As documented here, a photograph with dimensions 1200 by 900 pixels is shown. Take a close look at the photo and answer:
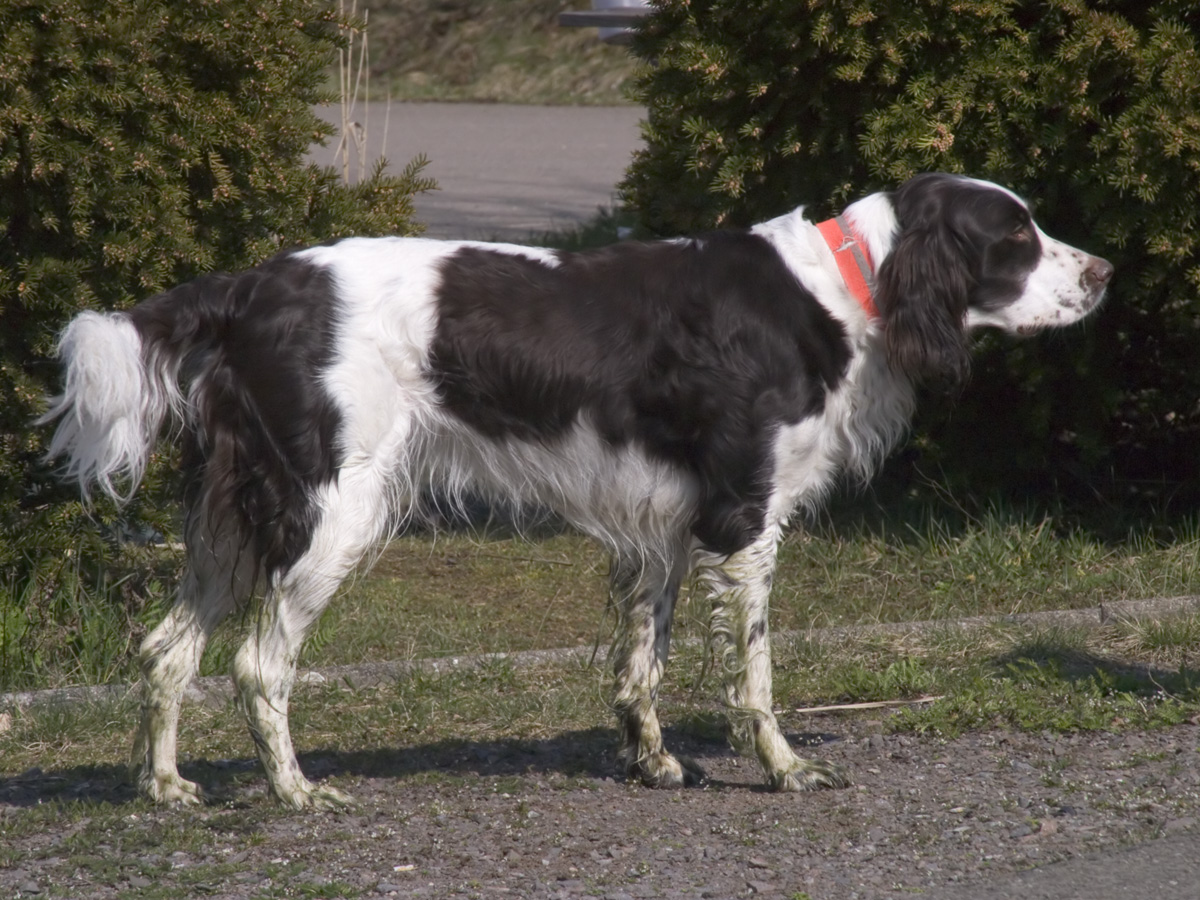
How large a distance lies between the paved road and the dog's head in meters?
6.85

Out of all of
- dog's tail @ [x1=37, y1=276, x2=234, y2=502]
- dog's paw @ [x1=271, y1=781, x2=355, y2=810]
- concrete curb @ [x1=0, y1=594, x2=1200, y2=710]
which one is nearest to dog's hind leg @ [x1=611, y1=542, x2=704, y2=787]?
concrete curb @ [x1=0, y1=594, x2=1200, y2=710]

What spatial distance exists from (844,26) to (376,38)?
19.5 metres

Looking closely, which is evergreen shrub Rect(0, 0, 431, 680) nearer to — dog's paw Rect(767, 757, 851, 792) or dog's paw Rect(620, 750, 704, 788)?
dog's paw Rect(620, 750, 704, 788)

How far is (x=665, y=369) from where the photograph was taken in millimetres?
3953

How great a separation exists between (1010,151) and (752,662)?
8.05 ft

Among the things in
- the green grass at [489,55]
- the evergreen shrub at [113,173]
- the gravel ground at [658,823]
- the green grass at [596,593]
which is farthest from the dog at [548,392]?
the green grass at [489,55]

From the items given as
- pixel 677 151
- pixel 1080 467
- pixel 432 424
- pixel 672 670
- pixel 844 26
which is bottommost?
pixel 672 670

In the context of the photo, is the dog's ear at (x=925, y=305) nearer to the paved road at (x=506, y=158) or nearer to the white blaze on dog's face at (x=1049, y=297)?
the white blaze on dog's face at (x=1049, y=297)

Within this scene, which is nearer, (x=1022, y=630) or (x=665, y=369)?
(x=665, y=369)

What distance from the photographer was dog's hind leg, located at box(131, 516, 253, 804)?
397 centimetres

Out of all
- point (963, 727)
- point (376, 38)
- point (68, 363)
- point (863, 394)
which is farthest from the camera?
point (376, 38)

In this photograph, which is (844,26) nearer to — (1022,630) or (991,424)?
(991,424)

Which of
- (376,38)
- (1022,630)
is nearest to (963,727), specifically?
(1022,630)

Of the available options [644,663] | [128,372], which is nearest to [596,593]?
[644,663]
